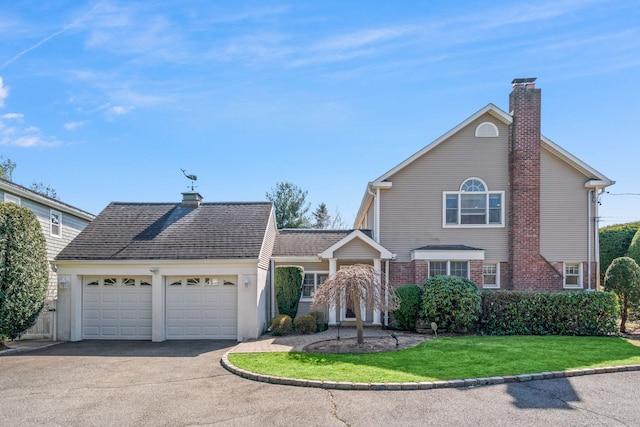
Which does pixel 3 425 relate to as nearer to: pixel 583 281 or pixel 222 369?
pixel 222 369

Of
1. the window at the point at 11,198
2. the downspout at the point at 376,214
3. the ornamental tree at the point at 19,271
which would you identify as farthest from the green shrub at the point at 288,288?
the window at the point at 11,198

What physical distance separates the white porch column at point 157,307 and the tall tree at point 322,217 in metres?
31.0

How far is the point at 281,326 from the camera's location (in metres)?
Result: 14.0

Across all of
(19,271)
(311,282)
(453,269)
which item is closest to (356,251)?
(311,282)

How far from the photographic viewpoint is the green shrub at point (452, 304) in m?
13.5

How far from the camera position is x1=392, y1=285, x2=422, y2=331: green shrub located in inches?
560

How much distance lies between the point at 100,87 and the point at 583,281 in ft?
62.4

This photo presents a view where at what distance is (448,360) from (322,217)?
3652cm

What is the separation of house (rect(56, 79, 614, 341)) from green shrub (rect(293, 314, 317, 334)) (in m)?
1.36

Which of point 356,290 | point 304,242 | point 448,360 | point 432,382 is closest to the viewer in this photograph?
point 432,382

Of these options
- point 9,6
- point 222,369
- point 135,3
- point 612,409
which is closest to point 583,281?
point 612,409

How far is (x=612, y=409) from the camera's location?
6695 millimetres

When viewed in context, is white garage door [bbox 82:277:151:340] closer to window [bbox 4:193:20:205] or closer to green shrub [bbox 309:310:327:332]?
window [bbox 4:193:20:205]

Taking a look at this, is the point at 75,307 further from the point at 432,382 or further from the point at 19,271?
the point at 432,382
